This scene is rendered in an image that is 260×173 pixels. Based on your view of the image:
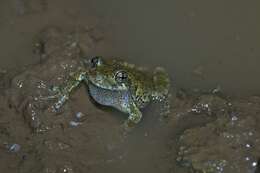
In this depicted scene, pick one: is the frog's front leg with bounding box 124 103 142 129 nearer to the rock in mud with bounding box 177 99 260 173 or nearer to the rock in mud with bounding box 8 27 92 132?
the rock in mud with bounding box 177 99 260 173

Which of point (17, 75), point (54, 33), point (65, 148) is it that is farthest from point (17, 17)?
point (65, 148)

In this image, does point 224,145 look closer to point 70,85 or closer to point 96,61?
point 96,61

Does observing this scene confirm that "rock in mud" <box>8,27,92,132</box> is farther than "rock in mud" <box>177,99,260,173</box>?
Yes

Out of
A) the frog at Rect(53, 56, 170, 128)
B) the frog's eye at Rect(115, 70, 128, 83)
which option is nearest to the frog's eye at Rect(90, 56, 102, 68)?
the frog at Rect(53, 56, 170, 128)

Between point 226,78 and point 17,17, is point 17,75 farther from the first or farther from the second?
point 226,78

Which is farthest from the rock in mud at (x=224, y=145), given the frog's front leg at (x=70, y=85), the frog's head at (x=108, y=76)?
the frog's front leg at (x=70, y=85)

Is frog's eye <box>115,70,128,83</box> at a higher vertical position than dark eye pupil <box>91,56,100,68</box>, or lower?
lower

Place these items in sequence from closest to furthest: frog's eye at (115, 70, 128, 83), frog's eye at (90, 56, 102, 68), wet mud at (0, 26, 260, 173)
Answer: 1. wet mud at (0, 26, 260, 173)
2. frog's eye at (115, 70, 128, 83)
3. frog's eye at (90, 56, 102, 68)
